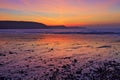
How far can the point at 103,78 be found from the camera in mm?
9703

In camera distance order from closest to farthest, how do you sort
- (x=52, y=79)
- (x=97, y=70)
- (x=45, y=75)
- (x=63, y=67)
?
(x=52, y=79) < (x=45, y=75) < (x=97, y=70) < (x=63, y=67)

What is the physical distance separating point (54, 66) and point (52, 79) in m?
2.95

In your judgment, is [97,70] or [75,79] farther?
[97,70]

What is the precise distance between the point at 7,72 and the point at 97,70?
4.81 metres

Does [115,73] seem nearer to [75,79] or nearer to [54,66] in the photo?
[75,79]

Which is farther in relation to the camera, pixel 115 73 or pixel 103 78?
pixel 115 73

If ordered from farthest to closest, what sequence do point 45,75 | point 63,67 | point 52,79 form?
point 63,67
point 45,75
point 52,79

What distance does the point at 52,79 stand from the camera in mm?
9594

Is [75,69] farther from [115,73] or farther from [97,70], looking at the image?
[115,73]

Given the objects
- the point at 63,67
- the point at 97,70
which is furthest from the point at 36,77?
the point at 97,70

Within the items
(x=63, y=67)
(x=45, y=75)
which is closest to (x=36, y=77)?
(x=45, y=75)

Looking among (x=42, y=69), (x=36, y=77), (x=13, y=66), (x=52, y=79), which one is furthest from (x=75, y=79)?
(x=13, y=66)

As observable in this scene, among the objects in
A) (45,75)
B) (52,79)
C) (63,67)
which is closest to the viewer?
(52,79)

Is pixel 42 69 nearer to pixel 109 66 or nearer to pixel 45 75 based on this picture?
pixel 45 75
